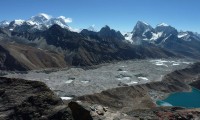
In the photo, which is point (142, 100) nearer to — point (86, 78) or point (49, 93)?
point (86, 78)

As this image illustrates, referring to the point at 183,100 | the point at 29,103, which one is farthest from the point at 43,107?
the point at 183,100

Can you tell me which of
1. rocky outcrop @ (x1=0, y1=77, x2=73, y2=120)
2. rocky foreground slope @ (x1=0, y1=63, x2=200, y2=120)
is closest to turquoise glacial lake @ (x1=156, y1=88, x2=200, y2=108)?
rocky foreground slope @ (x1=0, y1=63, x2=200, y2=120)

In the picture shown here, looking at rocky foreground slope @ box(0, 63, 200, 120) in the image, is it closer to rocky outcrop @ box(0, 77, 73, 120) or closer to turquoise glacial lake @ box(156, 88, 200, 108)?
rocky outcrop @ box(0, 77, 73, 120)

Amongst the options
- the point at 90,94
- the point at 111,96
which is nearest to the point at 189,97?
the point at 111,96

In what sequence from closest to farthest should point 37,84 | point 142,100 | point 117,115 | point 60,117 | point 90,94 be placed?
point 60,117
point 117,115
point 37,84
point 90,94
point 142,100

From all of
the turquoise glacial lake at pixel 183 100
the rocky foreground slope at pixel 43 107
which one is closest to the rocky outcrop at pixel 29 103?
the rocky foreground slope at pixel 43 107

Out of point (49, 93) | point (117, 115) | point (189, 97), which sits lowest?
point (189, 97)
